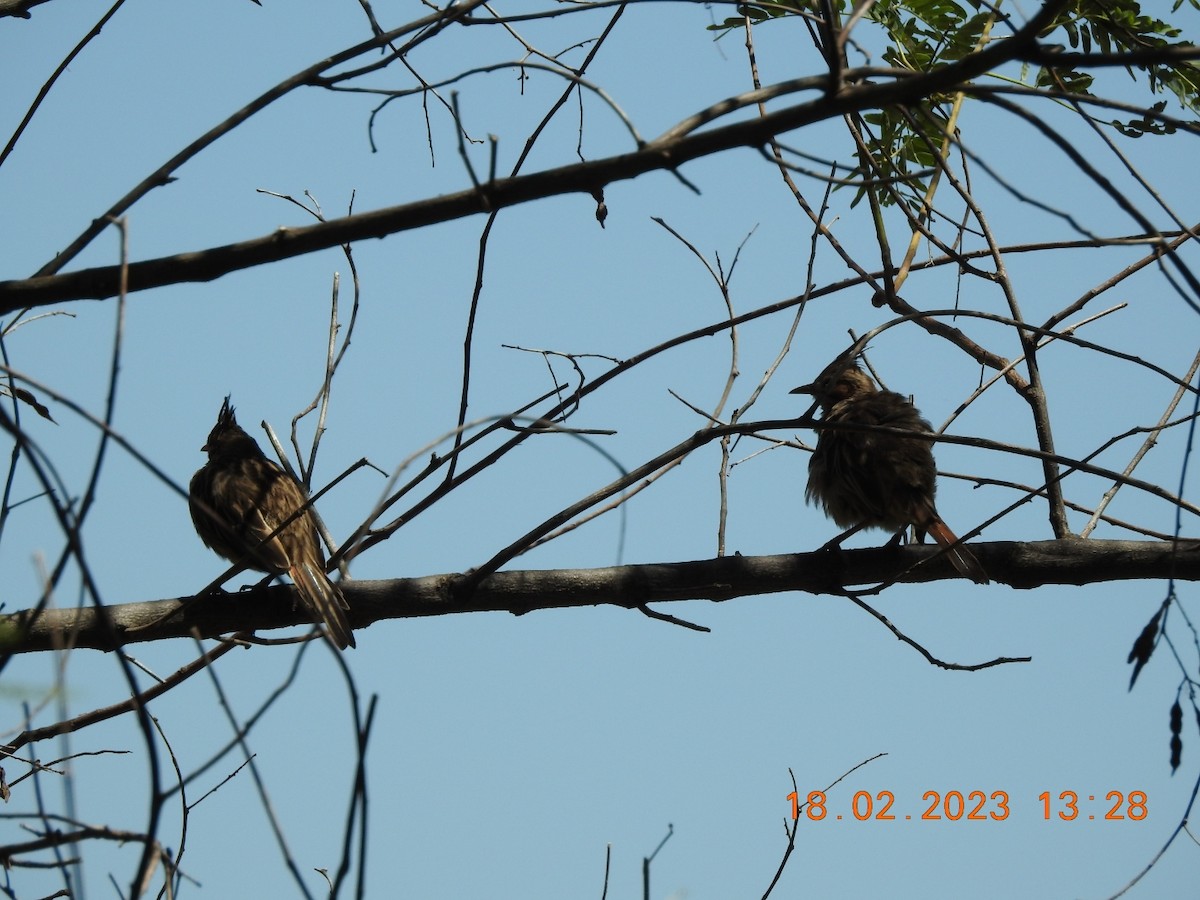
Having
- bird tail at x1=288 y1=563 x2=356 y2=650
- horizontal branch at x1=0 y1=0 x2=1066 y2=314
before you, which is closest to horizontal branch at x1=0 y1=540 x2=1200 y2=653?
bird tail at x1=288 y1=563 x2=356 y2=650

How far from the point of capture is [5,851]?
6.20ft

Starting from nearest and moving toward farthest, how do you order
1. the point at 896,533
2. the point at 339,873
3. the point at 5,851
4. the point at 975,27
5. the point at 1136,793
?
the point at 339,873
the point at 5,851
the point at 975,27
the point at 1136,793
the point at 896,533

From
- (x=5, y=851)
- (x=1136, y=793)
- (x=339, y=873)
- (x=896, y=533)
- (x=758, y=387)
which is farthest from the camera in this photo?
(x=896, y=533)

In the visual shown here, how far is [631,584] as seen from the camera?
4211mm

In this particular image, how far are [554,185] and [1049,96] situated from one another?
3.18 ft

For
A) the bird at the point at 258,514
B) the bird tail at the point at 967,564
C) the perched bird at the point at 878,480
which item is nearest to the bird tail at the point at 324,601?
the bird at the point at 258,514

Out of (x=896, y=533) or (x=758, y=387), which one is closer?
(x=758, y=387)

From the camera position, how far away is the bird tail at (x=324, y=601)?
14.0ft

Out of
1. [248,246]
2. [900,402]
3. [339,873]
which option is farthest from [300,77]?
[900,402]

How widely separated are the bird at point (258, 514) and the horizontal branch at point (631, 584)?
0.31 ft

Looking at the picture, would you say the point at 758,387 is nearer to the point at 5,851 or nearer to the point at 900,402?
the point at 900,402

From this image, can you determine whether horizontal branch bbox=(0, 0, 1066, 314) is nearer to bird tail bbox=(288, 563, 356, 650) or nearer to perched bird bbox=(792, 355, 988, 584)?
bird tail bbox=(288, 563, 356, 650)

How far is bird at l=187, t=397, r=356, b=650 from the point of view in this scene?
14.5 ft

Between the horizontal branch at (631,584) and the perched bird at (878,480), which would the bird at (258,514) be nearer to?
the horizontal branch at (631,584)
